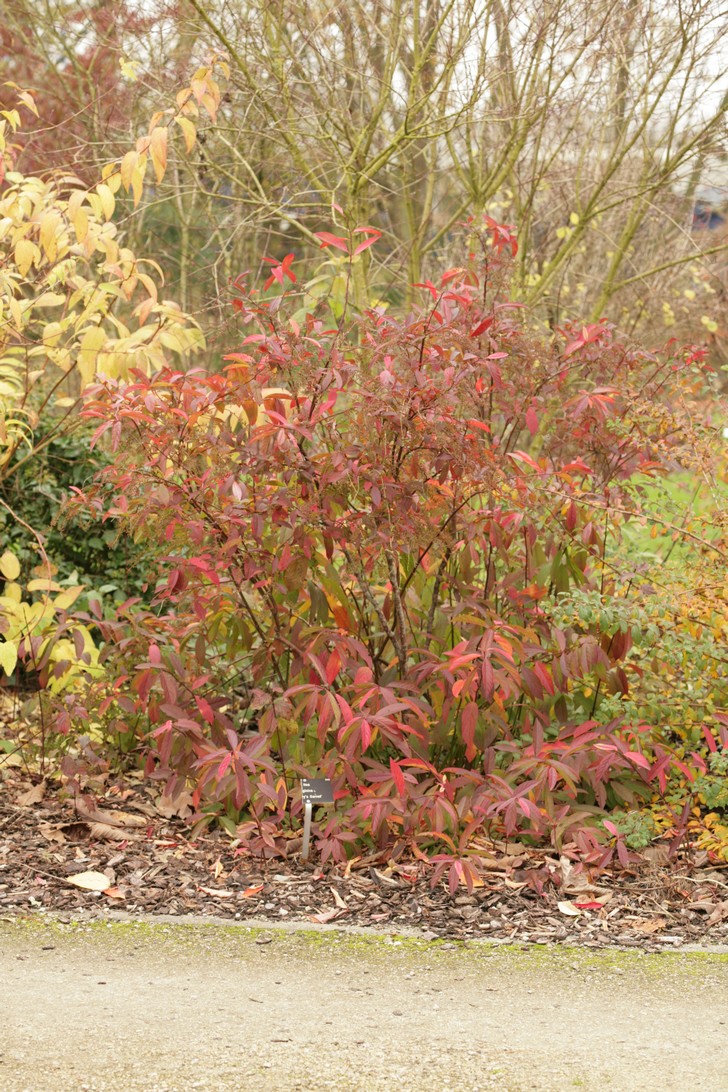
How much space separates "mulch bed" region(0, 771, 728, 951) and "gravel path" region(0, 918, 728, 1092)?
0.15 metres

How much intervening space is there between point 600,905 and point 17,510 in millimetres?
3980

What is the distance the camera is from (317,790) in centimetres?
398

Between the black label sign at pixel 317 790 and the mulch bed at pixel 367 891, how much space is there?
0.26m

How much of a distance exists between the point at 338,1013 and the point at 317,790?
960 millimetres

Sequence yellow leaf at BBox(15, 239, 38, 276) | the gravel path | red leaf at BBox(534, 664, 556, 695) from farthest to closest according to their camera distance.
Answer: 1. yellow leaf at BBox(15, 239, 38, 276)
2. red leaf at BBox(534, 664, 556, 695)
3. the gravel path

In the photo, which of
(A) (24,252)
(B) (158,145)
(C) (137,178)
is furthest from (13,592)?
(B) (158,145)

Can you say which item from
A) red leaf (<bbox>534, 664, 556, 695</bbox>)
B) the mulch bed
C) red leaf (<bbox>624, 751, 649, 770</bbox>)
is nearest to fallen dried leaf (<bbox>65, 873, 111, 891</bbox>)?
the mulch bed

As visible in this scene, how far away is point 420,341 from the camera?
395cm

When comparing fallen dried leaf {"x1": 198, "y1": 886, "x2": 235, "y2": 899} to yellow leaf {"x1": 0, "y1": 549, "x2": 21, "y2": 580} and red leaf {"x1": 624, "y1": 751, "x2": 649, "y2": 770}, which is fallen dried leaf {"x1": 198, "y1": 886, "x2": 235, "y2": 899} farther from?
yellow leaf {"x1": 0, "y1": 549, "x2": 21, "y2": 580}

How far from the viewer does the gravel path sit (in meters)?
2.81

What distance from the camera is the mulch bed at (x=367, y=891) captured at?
12.3 ft

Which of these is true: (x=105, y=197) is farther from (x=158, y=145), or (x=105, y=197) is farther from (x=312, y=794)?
(x=312, y=794)

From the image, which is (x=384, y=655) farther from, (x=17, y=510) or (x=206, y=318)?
(x=206, y=318)

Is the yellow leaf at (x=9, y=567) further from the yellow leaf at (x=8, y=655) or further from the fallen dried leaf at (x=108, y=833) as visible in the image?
the fallen dried leaf at (x=108, y=833)
